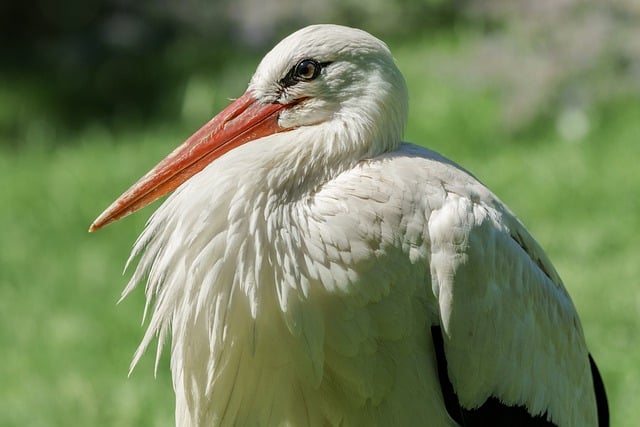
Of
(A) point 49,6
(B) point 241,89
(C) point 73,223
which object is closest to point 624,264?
(C) point 73,223

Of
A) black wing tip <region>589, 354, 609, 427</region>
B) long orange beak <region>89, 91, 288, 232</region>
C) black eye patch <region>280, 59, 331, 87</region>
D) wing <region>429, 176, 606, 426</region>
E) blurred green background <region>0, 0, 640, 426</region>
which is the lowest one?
blurred green background <region>0, 0, 640, 426</region>

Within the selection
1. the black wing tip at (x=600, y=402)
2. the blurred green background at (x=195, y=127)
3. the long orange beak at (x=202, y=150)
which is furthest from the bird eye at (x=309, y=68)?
the blurred green background at (x=195, y=127)

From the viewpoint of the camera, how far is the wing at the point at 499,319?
2918 mm

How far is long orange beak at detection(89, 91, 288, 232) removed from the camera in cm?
318

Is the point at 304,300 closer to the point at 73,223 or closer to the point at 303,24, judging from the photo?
the point at 73,223

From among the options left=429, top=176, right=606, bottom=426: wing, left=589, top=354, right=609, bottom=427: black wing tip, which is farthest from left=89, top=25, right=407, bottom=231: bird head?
left=589, top=354, right=609, bottom=427: black wing tip

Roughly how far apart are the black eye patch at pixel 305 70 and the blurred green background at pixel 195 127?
80.7 inches

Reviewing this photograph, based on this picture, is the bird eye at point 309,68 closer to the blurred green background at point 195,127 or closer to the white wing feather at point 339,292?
the white wing feather at point 339,292

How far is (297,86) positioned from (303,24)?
627 centimetres

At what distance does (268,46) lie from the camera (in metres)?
9.34

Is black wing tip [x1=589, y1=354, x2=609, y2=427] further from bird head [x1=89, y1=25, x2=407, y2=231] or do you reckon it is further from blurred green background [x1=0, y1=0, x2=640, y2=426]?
bird head [x1=89, y1=25, x2=407, y2=231]

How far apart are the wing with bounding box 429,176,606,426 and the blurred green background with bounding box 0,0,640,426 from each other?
4.01ft

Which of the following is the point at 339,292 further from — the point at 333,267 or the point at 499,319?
the point at 499,319

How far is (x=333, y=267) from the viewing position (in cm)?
287
